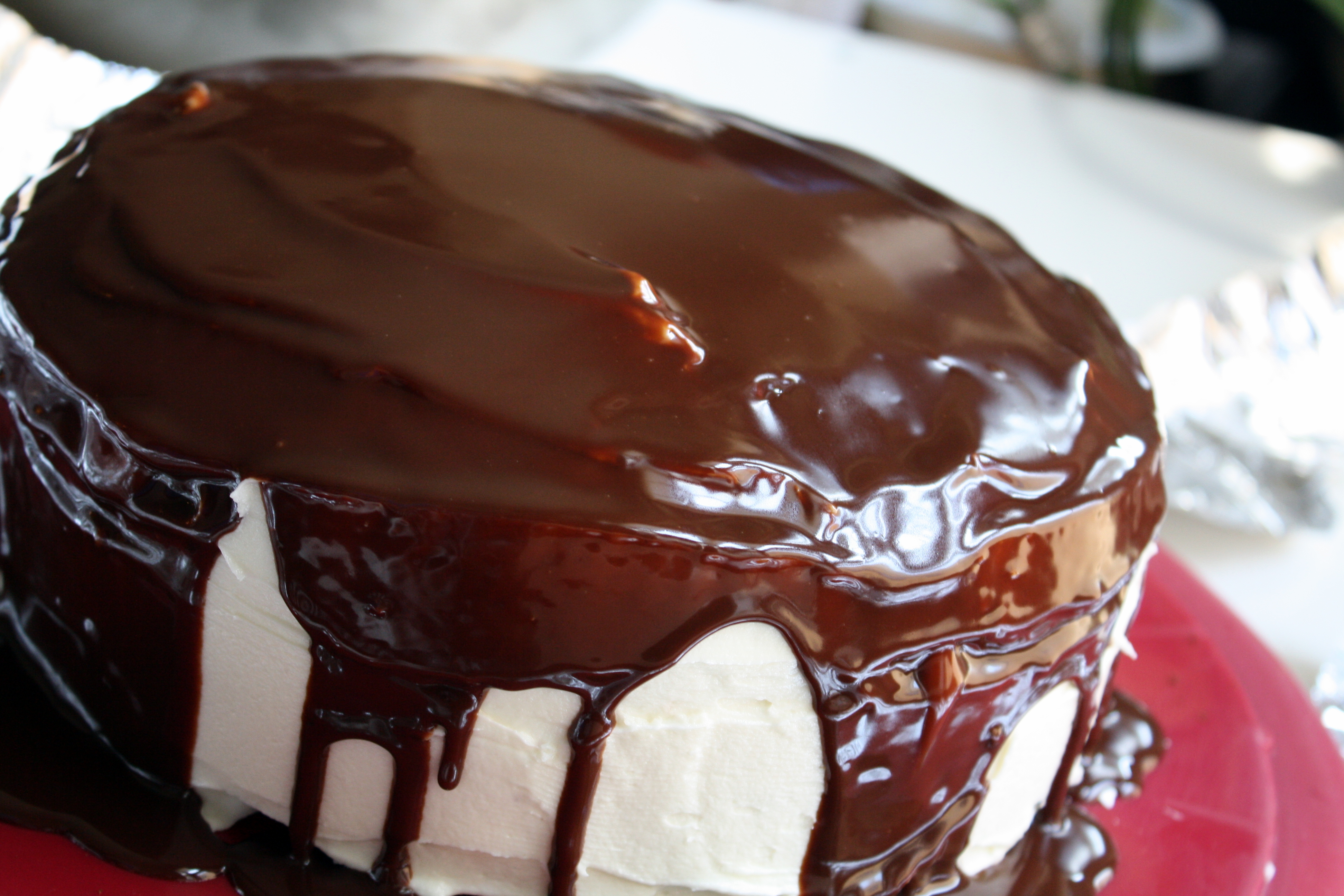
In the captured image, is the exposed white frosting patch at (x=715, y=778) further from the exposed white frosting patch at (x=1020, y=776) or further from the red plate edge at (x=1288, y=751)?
the red plate edge at (x=1288, y=751)

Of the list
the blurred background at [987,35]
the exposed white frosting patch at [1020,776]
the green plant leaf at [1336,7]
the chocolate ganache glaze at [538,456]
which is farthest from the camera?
the green plant leaf at [1336,7]

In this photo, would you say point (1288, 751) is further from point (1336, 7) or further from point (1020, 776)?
point (1336, 7)

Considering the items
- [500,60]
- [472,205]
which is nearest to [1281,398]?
[500,60]

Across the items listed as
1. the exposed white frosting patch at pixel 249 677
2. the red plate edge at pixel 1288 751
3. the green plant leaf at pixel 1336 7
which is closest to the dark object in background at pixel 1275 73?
the green plant leaf at pixel 1336 7

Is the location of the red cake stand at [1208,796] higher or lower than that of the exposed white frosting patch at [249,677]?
lower

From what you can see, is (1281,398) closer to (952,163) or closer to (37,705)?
(952,163)

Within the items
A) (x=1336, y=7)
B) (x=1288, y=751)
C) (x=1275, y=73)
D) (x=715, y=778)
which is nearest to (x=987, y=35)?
(x=1275, y=73)

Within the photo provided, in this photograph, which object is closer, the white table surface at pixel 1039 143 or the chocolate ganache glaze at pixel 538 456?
the chocolate ganache glaze at pixel 538 456

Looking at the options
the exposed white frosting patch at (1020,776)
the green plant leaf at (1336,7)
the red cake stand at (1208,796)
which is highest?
the green plant leaf at (1336,7)
